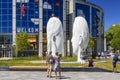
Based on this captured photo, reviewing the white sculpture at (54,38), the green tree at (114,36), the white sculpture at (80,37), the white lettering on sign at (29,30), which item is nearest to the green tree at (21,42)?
the white lettering on sign at (29,30)

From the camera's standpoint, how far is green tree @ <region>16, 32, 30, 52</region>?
74.6 metres

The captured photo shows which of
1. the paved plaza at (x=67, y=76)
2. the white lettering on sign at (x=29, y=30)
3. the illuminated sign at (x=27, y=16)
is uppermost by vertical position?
the illuminated sign at (x=27, y=16)

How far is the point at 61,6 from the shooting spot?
277 feet

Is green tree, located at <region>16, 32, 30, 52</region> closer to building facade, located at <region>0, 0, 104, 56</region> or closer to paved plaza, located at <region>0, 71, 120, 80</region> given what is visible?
building facade, located at <region>0, 0, 104, 56</region>

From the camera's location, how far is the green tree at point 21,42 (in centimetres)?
7456

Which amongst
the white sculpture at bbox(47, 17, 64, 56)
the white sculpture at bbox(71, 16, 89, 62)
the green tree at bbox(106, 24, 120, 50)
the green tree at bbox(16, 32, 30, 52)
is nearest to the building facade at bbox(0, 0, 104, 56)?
the green tree at bbox(16, 32, 30, 52)

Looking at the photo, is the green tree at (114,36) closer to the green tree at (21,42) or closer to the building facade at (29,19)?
the building facade at (29,19)

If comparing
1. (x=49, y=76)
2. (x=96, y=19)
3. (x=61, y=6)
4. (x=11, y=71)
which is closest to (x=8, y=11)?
(x=61, y=6)

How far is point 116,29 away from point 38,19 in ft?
129

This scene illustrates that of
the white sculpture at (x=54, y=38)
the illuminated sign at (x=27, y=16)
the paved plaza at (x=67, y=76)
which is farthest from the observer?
the illuminated sign at (x=27, y=16)

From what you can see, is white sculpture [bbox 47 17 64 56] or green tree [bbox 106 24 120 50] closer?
white sculpture [bbox 47 17 64 56]

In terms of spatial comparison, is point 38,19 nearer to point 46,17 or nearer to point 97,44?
point 46,17

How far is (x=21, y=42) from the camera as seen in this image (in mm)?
74812

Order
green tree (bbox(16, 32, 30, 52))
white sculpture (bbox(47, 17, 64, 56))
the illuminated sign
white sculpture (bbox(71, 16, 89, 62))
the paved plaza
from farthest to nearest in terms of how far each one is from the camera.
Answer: the illuminated sign < green tree (bbox(16, 32, 30, 52)) < white sculpture (bbox(47, 17, 64, 56)) < white sculpture (bbox(71, 16, 89, 62)) < the paved plaza
